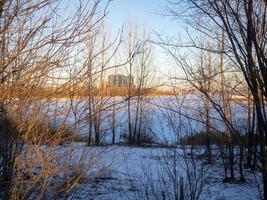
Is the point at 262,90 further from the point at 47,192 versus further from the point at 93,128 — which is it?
the point at 47,192

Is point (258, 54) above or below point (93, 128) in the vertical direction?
above

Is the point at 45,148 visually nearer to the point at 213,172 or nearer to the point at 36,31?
the point at 36,31

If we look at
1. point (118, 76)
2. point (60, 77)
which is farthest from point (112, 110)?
point (118, 76)

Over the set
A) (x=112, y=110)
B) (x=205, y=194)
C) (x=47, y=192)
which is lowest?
(x=205, y=194)

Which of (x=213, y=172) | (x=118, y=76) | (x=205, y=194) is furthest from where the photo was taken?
(x=213, y=172)

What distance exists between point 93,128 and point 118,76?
0.74 meters

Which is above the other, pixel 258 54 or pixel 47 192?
pixel 258 54

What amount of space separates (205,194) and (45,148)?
6021 millimetres

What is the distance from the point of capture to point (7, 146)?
3809mm

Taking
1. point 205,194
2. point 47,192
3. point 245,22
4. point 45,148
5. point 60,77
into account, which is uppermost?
point 245,22

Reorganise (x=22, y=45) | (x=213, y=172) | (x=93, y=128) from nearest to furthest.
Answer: (x=22, y=45)
(x=93, y=128)
(x=213, y=172)

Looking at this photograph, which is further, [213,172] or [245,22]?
[213,172]

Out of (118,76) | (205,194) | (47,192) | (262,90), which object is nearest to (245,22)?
(262,90)

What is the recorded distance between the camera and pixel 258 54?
5004mm
